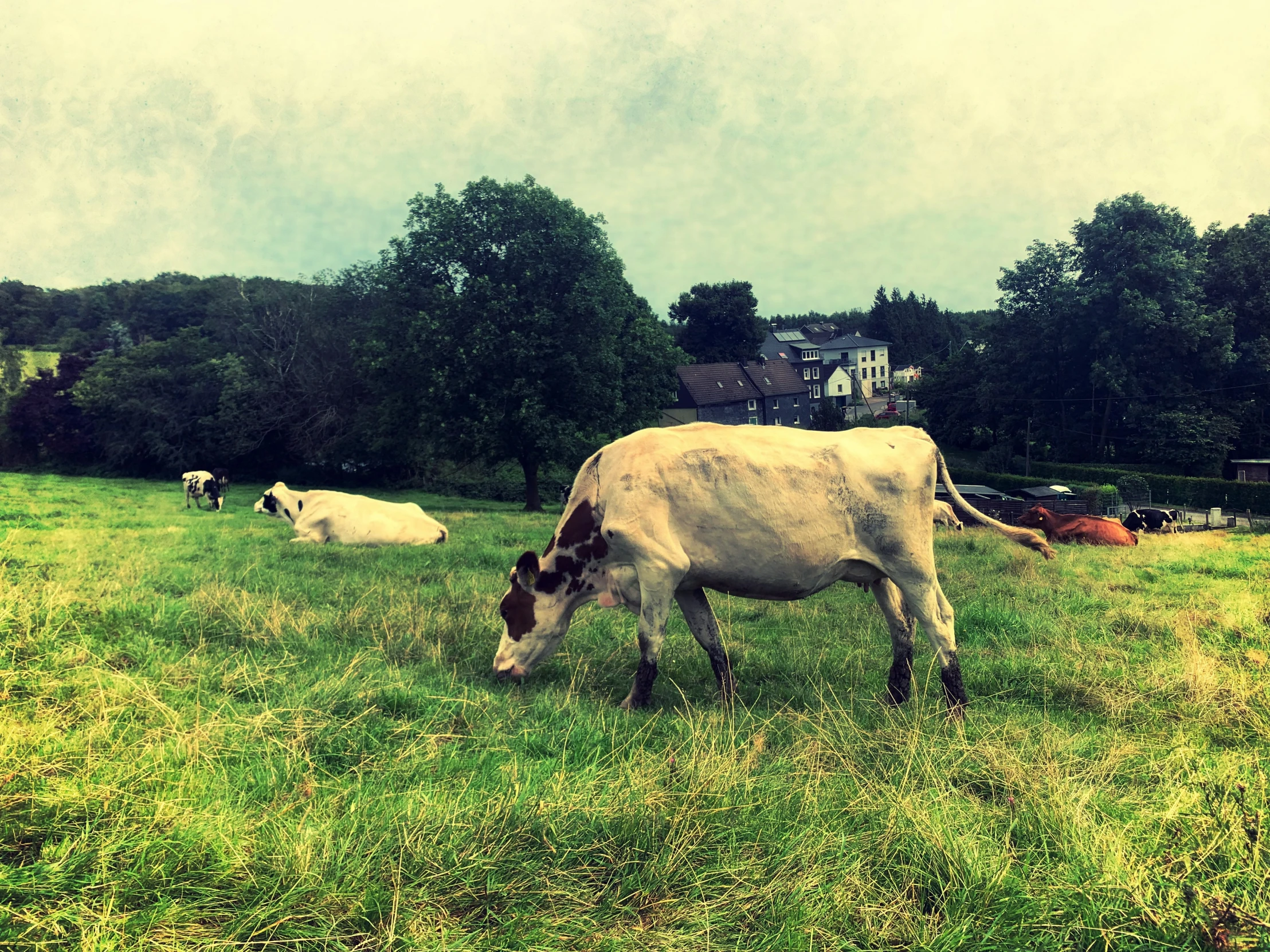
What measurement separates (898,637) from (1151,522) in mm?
26466

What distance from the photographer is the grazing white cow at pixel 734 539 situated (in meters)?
5.93

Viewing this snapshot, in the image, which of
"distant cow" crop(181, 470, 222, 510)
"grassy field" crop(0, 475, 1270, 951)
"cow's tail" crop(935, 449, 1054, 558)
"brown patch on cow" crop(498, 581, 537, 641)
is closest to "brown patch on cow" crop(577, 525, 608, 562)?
"brown patch on cow" crop(498, 581, 537, 641)

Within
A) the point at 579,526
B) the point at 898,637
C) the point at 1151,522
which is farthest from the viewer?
the point at 1151,522

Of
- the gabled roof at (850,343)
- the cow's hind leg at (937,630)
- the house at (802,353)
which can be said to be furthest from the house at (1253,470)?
the gabled roof at (850,343)

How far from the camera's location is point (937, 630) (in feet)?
19.6

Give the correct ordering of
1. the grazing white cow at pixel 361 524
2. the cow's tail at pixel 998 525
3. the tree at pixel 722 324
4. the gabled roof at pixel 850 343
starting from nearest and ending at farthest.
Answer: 1. the cow's tail at pixel 998 525
2. the grazing white cow at pixel 361 524
3. the tree at pixel 722 324
4. the gabled roof at pixel 850 343

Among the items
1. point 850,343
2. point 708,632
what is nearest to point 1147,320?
point 708,632

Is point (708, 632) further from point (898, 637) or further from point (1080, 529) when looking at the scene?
point (1080, 529)

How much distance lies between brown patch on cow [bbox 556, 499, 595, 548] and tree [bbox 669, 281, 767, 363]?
296ft

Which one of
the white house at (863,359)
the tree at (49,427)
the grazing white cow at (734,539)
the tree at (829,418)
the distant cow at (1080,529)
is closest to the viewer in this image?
the grazing white cow at (734,539)

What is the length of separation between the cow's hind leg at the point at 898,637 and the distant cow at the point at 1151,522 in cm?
2491

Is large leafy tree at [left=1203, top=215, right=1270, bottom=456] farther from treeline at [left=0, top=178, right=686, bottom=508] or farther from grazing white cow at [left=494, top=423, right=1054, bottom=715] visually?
grazing white cow at [left=494, top=423, right=1054, bottom=715]

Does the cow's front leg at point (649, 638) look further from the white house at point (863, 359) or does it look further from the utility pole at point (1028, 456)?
the white house at point (863, 359)

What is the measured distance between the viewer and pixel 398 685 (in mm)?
5434
